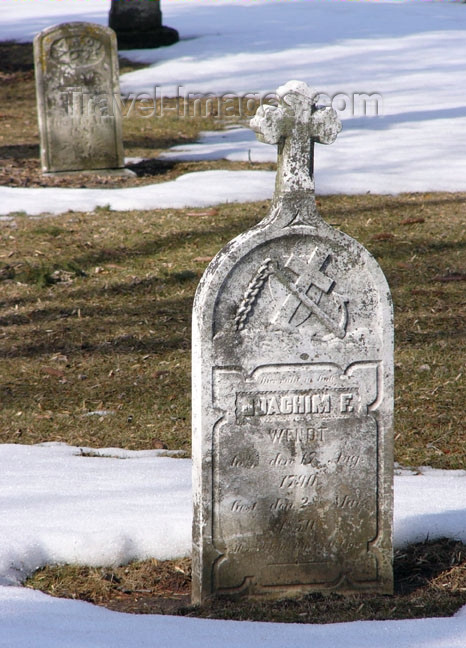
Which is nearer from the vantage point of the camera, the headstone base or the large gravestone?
the large gravestone

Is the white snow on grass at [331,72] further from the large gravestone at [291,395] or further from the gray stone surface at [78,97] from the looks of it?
the large gravestone at [291,395]

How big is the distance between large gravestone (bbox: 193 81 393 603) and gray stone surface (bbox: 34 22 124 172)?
8.20m

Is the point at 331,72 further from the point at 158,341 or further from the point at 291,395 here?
the point at 291,395

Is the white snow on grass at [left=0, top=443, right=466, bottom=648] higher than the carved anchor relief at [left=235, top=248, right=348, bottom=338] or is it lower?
lower

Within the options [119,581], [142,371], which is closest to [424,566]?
[119,581]

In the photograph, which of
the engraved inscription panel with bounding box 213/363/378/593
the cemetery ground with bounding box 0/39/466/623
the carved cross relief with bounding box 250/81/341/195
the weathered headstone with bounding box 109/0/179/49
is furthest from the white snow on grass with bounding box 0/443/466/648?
the weathered headstone with bounding box 109/0/179/49

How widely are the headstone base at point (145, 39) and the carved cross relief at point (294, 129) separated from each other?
17.5m

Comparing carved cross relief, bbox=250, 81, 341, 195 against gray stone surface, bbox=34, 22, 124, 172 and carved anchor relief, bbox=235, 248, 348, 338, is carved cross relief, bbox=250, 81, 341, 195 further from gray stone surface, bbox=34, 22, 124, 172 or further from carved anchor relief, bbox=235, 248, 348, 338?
gray stone surface, bbox=34, 22, 124, 172

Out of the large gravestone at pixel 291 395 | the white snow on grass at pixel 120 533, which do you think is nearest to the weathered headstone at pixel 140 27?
the white snow on grass at pixel 120 533

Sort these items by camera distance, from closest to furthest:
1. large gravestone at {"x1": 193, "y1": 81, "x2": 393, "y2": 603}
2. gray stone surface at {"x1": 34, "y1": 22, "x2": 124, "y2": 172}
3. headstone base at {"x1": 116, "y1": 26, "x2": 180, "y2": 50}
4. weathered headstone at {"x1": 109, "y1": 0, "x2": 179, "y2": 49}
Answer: large gravestone at {"x1": 193, "y1": 81, "x2": 393, "y2": 603} < gray stone surface at {"x1": 34, "y1": 22, "x2": 124, "y2": 172} < weathered headstone at {"x1": 109, "y1": 0, "x2": 179, "y2": 49} < headstone base at {"x1": 116, "y1": 26, "x2": 180, "y2": 50}

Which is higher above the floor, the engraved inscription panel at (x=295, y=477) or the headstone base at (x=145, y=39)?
the headstone base at (x=145, y=39)

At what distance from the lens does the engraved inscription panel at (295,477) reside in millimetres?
3562

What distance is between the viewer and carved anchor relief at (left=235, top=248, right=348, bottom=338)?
3.54 meters

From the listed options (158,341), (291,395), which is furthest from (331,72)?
(291,395)
